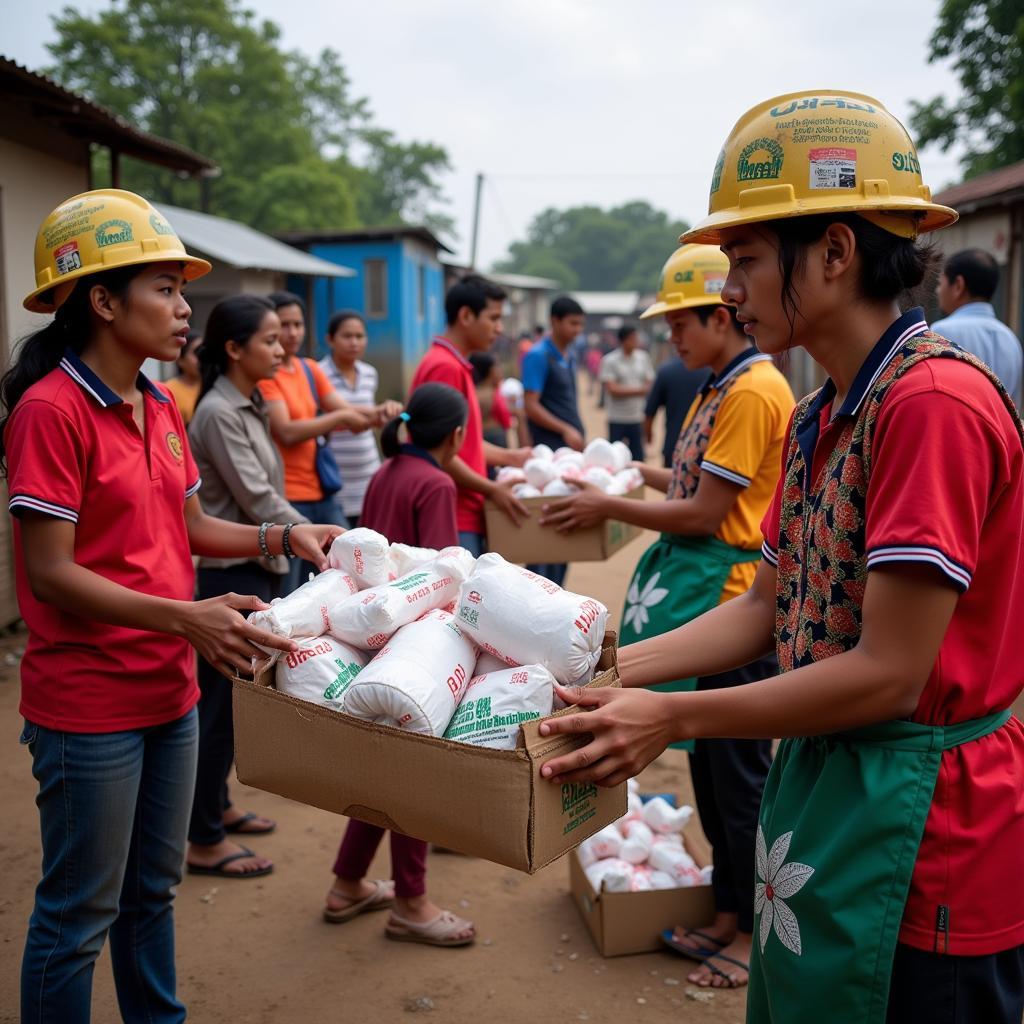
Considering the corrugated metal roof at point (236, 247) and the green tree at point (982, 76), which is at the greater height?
the green tree at point (982, 76)

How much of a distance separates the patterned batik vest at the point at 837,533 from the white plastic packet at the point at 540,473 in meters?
2.68

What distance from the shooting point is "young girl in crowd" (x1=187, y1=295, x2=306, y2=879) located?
391 cm

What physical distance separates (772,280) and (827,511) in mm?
399

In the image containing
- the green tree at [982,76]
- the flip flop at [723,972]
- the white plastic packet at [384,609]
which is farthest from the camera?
the green tree at [982,76]

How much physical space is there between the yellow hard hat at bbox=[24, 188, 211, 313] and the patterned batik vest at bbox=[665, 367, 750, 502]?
173 cm

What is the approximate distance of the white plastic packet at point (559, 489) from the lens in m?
4.24

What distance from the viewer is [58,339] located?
7.84ft

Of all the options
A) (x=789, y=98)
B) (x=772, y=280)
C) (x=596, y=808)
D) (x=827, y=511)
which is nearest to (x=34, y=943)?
(x=596, y=808)

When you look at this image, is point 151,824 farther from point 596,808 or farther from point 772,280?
point 772,280

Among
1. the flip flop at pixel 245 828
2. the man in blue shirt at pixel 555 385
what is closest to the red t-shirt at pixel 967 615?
the flip flop at pixel 245 828

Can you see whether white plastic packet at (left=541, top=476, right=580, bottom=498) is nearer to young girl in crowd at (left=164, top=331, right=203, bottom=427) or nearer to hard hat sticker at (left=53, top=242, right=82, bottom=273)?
hard hat sticker at (left=53, top=242, right=82, bottom=273)

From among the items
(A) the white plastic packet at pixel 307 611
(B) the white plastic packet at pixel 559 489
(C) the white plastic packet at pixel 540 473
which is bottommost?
(A) the white plastic packet at pixel 307 611

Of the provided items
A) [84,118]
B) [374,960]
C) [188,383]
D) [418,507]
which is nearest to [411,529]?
[418,507]

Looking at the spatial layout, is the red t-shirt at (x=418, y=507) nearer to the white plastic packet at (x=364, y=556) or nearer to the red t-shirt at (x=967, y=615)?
the white plastic packet at (x=364, y=556)
